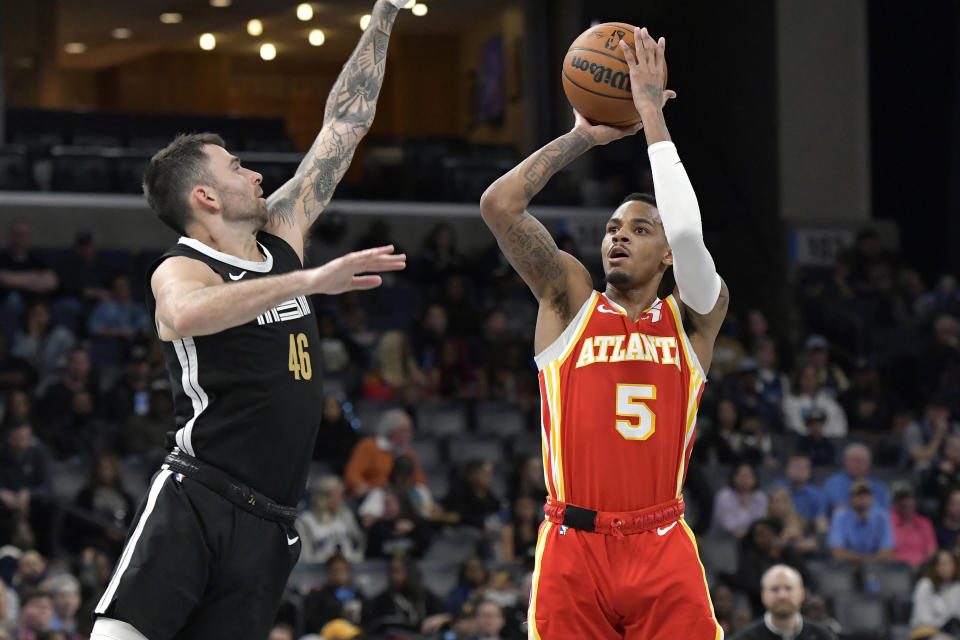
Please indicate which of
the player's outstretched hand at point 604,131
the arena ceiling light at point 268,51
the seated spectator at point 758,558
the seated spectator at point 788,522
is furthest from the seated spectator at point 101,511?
the arena ceiling light at point 268,51

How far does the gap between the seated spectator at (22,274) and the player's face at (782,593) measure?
8.68 meters

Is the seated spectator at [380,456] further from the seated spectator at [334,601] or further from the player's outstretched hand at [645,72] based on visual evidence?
the player's outstretched hand at [645,72]

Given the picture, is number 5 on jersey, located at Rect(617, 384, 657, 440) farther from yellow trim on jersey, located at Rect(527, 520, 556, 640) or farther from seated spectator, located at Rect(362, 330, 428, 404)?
seated spectator, located at Rect(362, 330, 428, 404)

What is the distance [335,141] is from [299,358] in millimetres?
1029

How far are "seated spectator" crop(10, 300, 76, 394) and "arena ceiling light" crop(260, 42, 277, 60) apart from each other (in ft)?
42.3

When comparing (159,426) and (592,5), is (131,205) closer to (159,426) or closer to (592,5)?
(159,426)

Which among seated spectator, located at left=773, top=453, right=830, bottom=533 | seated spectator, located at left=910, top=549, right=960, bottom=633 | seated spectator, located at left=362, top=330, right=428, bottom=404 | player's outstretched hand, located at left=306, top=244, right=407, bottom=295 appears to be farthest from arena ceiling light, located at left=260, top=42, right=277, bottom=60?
player's outstretched hand, located at left=306, top=244, right=407, bottom=295

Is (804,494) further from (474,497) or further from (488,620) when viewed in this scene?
(488,620)

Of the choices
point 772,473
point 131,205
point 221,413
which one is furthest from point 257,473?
point 131,205

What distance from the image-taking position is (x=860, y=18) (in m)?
19.3

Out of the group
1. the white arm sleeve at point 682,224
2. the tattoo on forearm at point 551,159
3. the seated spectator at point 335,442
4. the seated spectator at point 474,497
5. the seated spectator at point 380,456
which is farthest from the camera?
the seated spectator at point 335,442

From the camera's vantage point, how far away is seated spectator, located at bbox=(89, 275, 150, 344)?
46.8 ft

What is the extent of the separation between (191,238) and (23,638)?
564 centimetres

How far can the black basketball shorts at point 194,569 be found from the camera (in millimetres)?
4113
